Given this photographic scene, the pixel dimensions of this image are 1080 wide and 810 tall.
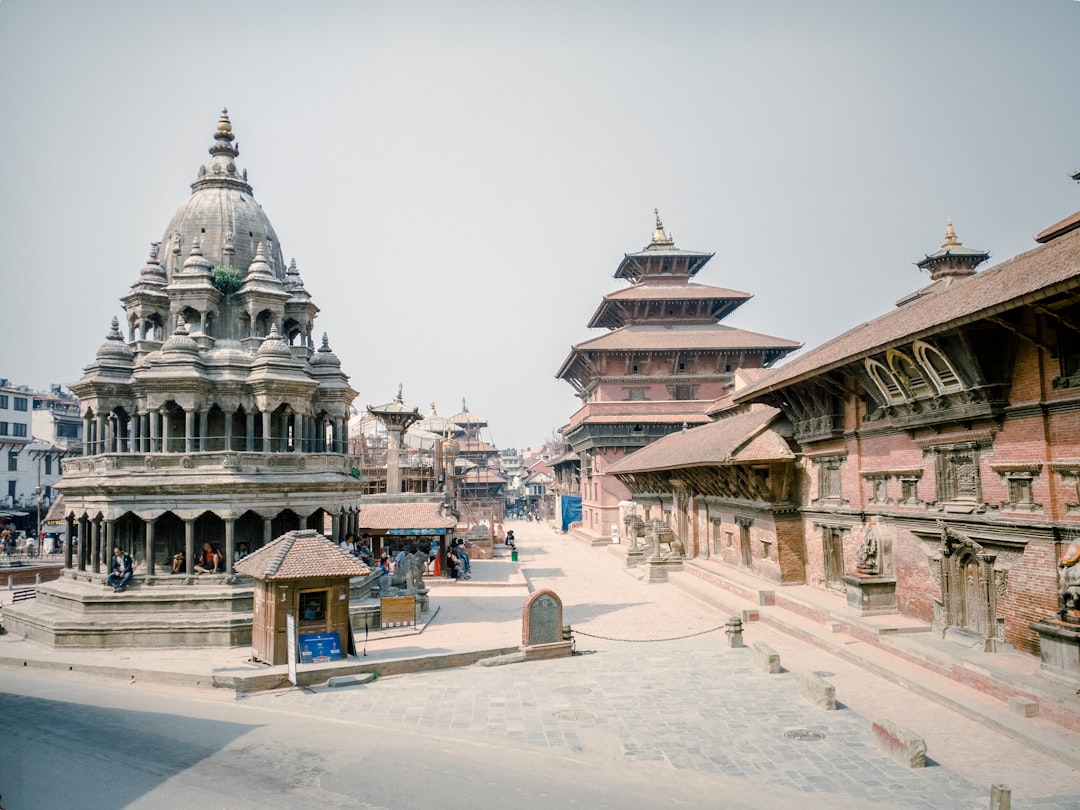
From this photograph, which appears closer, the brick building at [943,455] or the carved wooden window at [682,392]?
the brick building at [943,455]

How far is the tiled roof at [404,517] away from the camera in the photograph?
29.9 metres

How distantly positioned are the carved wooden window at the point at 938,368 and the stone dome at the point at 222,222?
62.4 feet

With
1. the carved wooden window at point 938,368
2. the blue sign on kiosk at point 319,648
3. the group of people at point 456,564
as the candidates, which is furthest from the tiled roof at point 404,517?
the carved wooden window at point 938,368

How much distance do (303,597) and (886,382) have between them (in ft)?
Result: 46.2

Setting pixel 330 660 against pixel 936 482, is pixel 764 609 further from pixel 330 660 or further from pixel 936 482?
pixel 330 660

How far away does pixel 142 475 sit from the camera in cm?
2144

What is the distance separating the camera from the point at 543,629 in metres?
18.0

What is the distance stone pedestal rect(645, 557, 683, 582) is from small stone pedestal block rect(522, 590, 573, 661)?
45.9ft

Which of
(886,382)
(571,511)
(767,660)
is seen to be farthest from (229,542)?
(571,511)

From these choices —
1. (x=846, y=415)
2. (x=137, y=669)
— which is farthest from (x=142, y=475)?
(x=846, y=415)

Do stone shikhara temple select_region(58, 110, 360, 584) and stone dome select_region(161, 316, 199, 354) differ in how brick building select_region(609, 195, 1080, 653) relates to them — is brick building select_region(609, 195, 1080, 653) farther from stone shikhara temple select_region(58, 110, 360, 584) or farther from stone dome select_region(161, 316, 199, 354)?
stone dome select_region(161, 316, 199, 354)

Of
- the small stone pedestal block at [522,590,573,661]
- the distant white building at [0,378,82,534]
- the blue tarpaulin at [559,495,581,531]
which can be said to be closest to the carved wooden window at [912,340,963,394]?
the small stone pedestal block at [522,590,573,661]

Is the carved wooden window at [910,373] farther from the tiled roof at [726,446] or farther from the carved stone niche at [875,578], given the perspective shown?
the tiled roof at [726,446]

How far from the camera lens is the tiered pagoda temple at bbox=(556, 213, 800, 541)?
167ft
